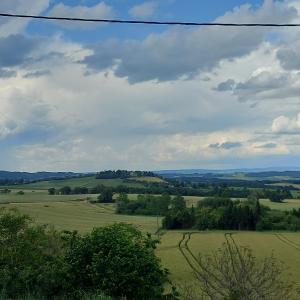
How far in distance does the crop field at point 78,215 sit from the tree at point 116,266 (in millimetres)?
60275

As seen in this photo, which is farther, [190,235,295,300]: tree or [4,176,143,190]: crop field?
[4,176,143,190]: crop field

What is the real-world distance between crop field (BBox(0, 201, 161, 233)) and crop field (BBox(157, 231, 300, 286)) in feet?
43.4

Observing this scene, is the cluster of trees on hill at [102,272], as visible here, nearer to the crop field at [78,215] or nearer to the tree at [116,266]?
the tree at [116,266]

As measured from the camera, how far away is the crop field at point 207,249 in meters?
51.3

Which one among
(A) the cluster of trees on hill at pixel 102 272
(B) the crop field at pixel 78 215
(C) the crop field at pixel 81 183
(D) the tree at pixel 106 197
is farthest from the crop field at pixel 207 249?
(C) the crop field at pixel 81 183

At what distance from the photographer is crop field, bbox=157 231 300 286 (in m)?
51.3

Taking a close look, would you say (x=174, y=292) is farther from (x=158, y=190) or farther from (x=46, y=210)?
(x=158, y=190)

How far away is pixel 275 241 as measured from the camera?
77.6 m

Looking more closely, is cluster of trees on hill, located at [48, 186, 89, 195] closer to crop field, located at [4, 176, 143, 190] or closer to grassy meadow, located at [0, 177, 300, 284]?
crop field, located at [4, 176, 143, 190]

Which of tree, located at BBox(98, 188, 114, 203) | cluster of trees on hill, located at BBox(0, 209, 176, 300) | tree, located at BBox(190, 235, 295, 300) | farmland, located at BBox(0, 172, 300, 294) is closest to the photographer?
tree, located at BBox(190, 235, 295, 300)

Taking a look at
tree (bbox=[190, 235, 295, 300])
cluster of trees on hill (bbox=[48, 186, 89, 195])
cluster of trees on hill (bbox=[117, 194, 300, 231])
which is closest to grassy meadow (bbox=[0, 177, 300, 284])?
cluster of trees on hill (bbox=[117, 194, 300, 231])

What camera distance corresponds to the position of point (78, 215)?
339ft

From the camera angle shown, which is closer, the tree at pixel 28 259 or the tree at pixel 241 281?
the tree at pixel 241 281

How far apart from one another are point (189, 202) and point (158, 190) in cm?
3451
